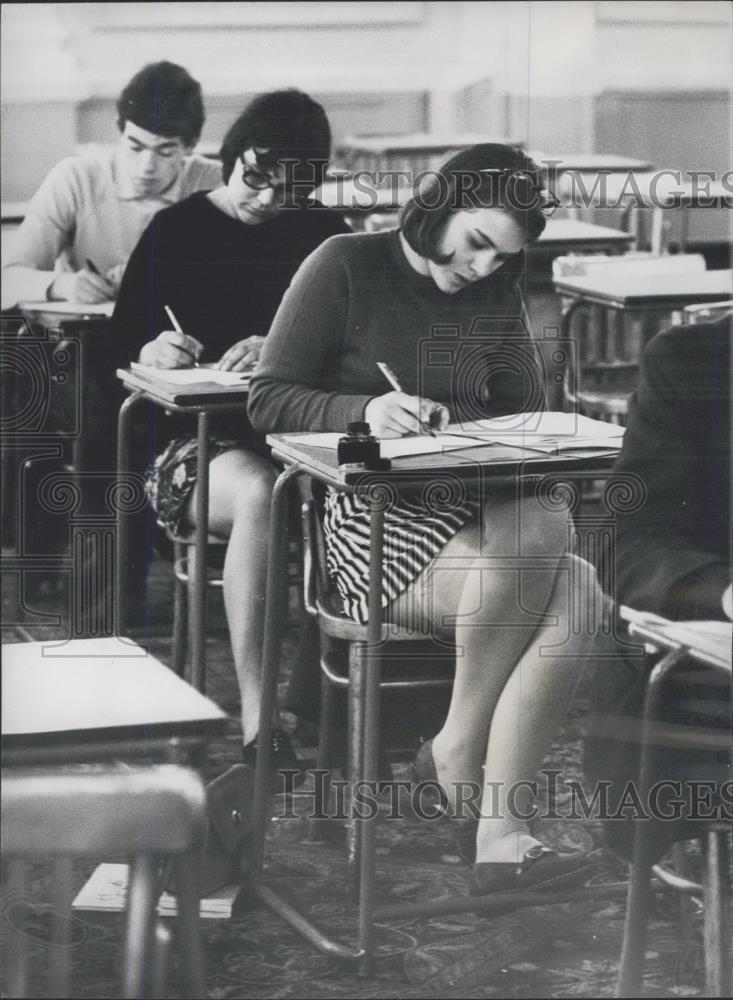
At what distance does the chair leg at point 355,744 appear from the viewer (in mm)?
2930

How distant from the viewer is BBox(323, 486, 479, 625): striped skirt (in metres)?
2.87

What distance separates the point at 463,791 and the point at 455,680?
184 mm

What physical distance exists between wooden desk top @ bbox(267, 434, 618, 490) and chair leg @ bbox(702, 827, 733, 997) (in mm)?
594

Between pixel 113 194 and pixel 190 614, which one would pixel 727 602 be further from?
pixel 113 194

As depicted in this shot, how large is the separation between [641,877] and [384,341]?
0.92m

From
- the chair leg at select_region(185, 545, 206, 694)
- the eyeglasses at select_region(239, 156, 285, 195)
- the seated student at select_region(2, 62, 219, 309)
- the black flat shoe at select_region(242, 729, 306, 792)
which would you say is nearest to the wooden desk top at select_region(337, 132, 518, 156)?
the eyeglasses at select_region(239, 156, 285, 195)

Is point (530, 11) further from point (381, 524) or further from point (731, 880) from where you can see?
point (731, 880)

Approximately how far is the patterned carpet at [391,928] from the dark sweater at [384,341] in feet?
1.22

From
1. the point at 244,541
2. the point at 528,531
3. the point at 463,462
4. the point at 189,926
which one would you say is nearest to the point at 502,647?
the point at 528,531

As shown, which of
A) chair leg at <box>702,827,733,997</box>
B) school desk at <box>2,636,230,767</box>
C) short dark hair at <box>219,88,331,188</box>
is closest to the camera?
school desk at <box>2,636,230,767</box>

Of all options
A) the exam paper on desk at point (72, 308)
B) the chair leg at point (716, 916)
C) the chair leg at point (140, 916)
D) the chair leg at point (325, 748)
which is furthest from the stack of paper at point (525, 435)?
the chair leg at point (140, 916)

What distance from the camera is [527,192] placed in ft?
9.20

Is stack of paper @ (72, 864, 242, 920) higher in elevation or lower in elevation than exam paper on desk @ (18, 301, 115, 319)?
lower

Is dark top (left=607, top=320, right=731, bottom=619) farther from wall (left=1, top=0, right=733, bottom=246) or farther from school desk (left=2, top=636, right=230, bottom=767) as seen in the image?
school desk (left=2, top=636, right=230, bottom=767)
